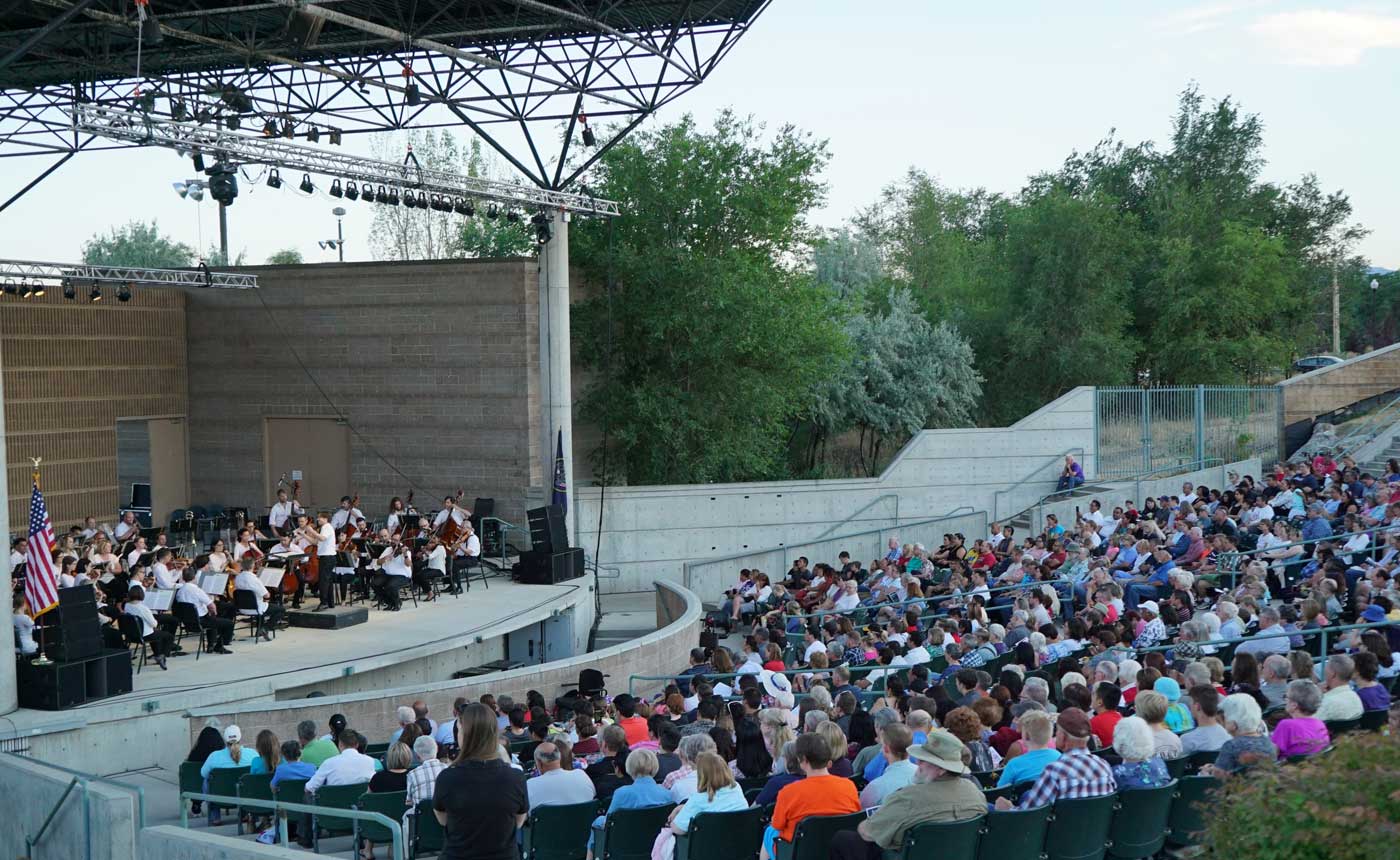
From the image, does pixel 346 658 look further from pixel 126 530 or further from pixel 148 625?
pixel 126 530

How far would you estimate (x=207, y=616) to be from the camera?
15992 mm

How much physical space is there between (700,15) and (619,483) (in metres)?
11.3

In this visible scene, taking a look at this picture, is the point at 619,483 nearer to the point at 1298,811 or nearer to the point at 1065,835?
the point at 1065,835

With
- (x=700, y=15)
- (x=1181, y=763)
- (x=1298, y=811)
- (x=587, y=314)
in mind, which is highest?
(x=700, y=15)

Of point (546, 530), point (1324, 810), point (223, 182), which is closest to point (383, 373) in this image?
point (546, 530)

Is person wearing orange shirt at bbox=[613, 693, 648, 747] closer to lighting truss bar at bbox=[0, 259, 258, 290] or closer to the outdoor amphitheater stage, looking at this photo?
the outdoor amphitheater stage

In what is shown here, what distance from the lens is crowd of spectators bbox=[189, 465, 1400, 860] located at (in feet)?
21.5

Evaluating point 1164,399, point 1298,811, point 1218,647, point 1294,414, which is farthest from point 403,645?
point 1294,414

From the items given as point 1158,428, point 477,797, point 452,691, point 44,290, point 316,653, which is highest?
point 44,290

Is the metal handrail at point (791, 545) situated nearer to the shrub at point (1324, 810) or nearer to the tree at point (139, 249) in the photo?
the shrub at point (1324, 810)

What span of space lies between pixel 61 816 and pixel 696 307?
20041 mm

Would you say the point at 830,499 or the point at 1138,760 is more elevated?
the point at 1138,760

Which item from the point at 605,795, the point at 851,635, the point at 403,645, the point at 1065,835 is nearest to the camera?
the point at 1065,835

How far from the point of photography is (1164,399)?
90.4 feet
